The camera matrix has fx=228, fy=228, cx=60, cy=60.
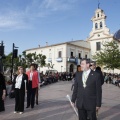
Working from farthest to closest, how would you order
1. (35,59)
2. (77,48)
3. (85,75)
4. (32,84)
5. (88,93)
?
(77,48)
(35,59)
(32,84)
(85,75)
(88,93)

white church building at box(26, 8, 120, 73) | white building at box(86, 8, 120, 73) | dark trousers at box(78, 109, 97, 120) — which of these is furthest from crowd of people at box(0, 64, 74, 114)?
white building at box(86, 8, 120, 73)

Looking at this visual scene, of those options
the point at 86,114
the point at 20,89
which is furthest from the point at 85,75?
the point at 20,89

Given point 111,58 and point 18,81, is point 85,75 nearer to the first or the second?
point 18,81

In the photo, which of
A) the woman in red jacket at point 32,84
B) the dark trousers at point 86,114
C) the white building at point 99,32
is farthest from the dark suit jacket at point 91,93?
the white building at point 99,32

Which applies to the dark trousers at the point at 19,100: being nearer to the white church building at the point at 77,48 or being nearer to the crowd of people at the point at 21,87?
the crowd of people at the point at 21,87

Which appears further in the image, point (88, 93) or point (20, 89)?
point (20, 89)

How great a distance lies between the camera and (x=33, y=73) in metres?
8.66

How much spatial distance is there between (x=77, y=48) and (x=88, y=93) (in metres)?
52.4

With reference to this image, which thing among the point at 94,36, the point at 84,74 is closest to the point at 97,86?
the point at 84,74

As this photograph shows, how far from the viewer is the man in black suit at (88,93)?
419 centimetres

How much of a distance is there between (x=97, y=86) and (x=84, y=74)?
34cm

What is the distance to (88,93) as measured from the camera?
13.9ft

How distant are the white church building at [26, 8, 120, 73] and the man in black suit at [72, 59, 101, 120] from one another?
49.1 m

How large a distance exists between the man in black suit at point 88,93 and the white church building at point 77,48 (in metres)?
49.1
